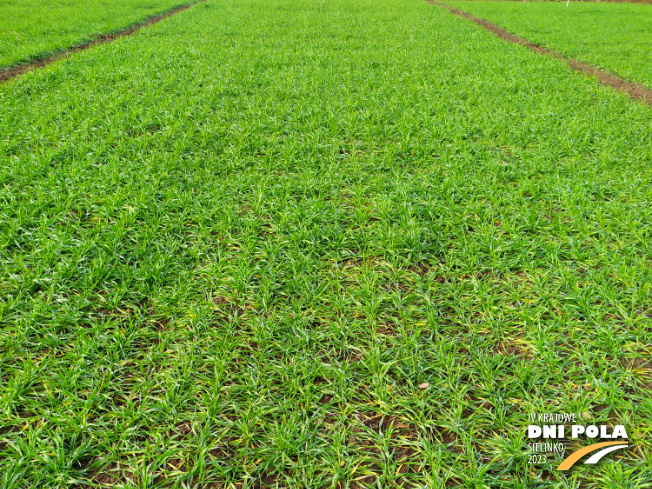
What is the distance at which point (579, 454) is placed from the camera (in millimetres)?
2150

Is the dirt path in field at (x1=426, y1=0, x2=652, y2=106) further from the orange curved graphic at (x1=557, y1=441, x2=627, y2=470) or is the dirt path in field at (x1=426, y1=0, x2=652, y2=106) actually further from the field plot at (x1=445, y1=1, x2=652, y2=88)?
the orange curved graphic at (x1=557, y1=441, x2=627, y2=470)

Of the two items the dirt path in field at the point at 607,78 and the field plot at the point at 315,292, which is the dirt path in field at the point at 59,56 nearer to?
the field plot at the point at 315,292

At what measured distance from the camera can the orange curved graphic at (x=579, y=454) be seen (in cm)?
210

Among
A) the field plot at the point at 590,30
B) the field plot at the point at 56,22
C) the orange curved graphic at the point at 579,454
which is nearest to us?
the orange curved graphic at the point at 579,454

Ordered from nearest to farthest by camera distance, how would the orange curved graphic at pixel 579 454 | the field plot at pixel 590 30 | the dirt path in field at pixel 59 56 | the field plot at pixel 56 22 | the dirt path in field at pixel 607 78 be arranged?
the orange curved graphic at pixel 579 454 < the dirt path in field at pixel 607 78 < the dirt path in field at pixel 59 56 < the field plot at pixel 56 22 < the field plot at pixel 590 30

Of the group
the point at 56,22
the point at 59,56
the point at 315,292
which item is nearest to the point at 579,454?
the point at 315,292

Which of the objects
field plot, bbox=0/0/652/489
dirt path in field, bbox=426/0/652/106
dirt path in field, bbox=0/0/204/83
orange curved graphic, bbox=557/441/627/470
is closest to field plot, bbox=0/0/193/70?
dirt path in field, bbox=0/0/204/83

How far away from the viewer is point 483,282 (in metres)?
3.41

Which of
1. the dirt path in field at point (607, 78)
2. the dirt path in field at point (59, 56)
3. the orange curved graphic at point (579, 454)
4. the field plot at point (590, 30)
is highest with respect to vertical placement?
the dirt path in field at point (59, 56)

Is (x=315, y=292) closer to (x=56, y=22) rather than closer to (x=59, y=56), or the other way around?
(x=59, y=56)

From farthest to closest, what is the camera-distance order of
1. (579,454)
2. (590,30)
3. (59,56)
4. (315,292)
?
(590,30), (59,56), (315,292), (579,454)

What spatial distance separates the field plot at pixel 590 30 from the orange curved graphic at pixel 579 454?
34.9ft

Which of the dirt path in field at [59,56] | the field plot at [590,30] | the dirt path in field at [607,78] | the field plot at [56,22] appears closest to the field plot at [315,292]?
the dirt path in field at [607,78]

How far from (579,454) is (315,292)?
2019 mm
